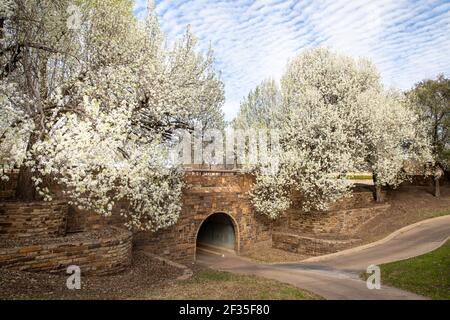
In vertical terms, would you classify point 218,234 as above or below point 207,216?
below

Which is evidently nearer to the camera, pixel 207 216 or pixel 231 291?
pixel 231 291

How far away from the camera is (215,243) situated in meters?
28.5

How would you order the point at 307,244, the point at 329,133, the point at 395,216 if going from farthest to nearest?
1. the point at 395,216
2. the point at 329,133
3. the point at 307,244

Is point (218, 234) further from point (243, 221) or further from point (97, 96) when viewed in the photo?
point (97, 96)

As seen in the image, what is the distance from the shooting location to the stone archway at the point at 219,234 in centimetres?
2627

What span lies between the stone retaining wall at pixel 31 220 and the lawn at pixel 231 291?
6.28m

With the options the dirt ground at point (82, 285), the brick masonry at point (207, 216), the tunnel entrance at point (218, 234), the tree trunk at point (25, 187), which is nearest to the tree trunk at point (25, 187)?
the tree trunk at point (25, 187)

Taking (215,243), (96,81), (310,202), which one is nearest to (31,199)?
(96,81)

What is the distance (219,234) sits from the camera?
28.3 metres

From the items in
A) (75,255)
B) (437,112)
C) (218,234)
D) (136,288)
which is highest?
(437,112)

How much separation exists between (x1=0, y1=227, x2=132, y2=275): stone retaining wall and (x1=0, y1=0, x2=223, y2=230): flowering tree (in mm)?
1618

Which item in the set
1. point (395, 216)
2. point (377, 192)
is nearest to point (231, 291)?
point (395, 216)

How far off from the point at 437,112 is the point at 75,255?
34.5m
